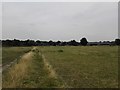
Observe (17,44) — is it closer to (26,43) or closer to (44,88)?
(26,43)

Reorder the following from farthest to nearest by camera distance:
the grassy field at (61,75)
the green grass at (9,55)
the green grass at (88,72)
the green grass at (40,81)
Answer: the green grass at (9,55), the green grass at (88,72), the grassy field at (61,75), the green grass at (40,81)

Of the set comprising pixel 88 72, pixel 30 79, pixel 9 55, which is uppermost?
pixel 30 79

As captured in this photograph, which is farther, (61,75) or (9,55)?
(9,55)

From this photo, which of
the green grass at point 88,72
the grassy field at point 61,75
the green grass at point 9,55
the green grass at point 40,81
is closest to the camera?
the green grass at point 40,81

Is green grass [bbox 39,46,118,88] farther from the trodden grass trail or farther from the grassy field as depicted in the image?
the trodden grass trail

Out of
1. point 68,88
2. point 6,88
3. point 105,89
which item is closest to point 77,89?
point 68,88

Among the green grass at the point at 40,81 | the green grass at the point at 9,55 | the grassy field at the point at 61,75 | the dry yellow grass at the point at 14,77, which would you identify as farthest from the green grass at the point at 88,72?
the green grass at the point at 9,55

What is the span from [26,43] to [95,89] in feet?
602

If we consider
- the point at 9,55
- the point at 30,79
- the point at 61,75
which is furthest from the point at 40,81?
the point at 9,55

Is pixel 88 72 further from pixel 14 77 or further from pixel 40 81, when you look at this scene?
pixel 40 81

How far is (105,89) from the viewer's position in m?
12.7

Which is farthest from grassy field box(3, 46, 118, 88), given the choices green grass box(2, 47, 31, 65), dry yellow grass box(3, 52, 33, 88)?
green grass box(2, 47, 31, 65)

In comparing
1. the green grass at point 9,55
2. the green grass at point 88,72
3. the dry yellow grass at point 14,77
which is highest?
the dry yellow grass at point 14,77

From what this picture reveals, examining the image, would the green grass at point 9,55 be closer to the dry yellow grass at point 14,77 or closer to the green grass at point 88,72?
the green grass at point 88,72
